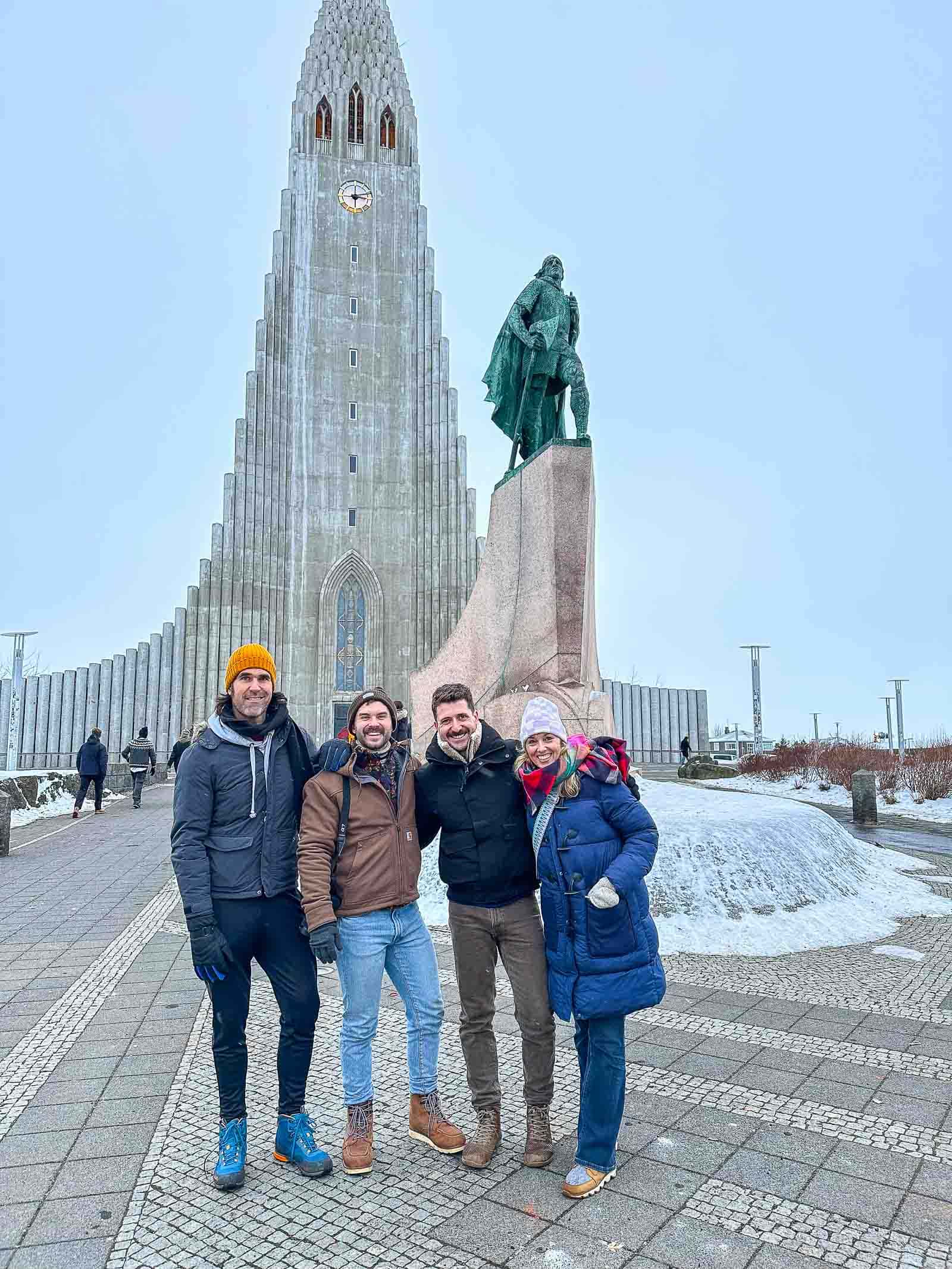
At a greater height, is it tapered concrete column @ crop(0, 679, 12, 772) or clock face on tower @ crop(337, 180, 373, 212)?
clock face on tower @ crop(337, 180, 373, 212)

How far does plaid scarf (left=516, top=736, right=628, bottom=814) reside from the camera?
3.21 meters

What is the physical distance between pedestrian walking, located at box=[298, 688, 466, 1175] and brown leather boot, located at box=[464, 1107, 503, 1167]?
111 mm

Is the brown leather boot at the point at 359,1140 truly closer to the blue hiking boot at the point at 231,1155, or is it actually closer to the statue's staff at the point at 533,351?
the blue hiking boot at the point at 231,1155

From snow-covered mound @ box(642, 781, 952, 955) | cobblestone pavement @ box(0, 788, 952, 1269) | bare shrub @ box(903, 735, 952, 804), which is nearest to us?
cobblestone pavement @ box(0, 788, 952, 1269)

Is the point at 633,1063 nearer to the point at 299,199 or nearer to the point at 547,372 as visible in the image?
the point at 547,372

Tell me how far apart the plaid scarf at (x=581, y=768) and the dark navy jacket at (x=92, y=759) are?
14.5m

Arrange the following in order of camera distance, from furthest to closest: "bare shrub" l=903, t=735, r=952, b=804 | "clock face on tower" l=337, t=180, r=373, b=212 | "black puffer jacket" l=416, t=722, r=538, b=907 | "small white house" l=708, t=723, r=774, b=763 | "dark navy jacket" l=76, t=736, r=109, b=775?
"small white house" l=708, t=723, r=774, b=763, "clock face on tower" l=337, t=180, r=373, b=212, "bare shrub" l=903, t=735, r=952, b=804, "dark navy jacket" l=76, t=736, r=109, b=775, "black puffer jacket" l=416, t=722, r=538, b=907

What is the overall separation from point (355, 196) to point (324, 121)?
13.1ft

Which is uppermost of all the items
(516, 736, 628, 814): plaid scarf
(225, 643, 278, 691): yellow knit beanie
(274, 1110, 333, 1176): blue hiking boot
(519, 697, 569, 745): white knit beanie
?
(225, 643, 278, 691): yellow knit beanie

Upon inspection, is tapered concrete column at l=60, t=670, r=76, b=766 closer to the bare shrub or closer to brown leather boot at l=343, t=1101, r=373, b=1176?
the bare shrub

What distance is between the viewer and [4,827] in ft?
37.5

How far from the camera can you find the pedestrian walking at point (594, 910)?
3.05 meters

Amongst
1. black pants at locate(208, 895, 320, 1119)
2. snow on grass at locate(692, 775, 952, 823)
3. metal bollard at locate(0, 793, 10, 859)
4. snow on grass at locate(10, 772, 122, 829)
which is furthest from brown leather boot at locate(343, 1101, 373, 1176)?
snow on grass at locate(10, 772, 122, 829)

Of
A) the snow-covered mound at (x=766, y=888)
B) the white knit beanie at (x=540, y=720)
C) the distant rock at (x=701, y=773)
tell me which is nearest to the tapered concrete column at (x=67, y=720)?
the distant rock at (x=701, y=773)
